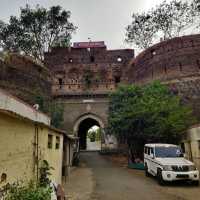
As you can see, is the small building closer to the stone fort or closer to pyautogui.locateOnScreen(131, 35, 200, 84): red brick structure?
the stone fort

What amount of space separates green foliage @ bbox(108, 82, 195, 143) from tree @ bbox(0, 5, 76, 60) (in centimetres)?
1534

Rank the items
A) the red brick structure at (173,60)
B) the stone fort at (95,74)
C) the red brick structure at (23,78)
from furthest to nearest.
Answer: the red brick structure at (173,60), the stone fort at (95,74), the red brick structure at (23,78)

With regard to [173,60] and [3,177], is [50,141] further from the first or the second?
[173,60]

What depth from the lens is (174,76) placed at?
67.5ft

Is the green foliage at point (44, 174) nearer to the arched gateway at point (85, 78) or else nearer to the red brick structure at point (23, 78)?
the red brick structure at point (23, 78)

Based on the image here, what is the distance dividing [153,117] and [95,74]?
1516cm

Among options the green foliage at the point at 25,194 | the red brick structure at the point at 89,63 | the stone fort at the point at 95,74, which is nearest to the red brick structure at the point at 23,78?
the stone fort at the point at 95,74

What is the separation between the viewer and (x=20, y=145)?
559 cm

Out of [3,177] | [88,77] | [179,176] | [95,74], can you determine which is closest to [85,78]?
[88,77]

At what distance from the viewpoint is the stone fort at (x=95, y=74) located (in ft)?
63.9

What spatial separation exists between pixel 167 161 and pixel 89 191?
11.9 feet

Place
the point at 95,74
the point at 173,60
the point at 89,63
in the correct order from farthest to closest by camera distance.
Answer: the point at 89,63 < the point at 95,74 < the point at 173,60

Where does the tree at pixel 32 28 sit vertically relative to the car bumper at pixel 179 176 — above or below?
above

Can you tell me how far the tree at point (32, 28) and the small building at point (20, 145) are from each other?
19235 mm
